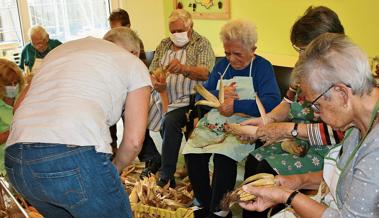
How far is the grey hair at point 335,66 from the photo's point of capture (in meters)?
1.31

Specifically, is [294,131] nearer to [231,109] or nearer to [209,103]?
[231,109]

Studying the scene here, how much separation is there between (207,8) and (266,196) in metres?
3.68

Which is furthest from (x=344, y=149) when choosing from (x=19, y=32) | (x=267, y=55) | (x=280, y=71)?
(x=19, y=32)

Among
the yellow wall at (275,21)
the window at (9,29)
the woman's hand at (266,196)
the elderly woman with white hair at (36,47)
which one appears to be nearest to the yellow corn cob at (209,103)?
the woman's hand at (266,196)

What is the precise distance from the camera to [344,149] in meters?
1.50

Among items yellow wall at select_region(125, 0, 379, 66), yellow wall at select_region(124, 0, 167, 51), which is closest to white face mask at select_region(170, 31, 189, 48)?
yellow wall at select_region(125, 0, 379, 66)

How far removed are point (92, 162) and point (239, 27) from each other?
1406 mm

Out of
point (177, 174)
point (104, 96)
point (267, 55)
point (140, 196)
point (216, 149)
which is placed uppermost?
point (104, 96)

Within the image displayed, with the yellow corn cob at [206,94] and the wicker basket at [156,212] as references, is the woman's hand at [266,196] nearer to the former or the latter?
the wicker basket at [156,212]

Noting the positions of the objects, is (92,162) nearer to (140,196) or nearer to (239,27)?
(140,196)

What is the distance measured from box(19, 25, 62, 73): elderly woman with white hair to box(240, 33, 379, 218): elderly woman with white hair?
3.76 meters

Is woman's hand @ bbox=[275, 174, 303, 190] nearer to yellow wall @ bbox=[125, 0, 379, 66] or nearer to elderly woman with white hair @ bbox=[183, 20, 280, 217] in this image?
elderly woman with white hair @ bbox=[183, 20, 280, 217]

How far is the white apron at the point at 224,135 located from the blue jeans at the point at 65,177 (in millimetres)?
980

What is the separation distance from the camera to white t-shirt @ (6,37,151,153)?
1.60 m
